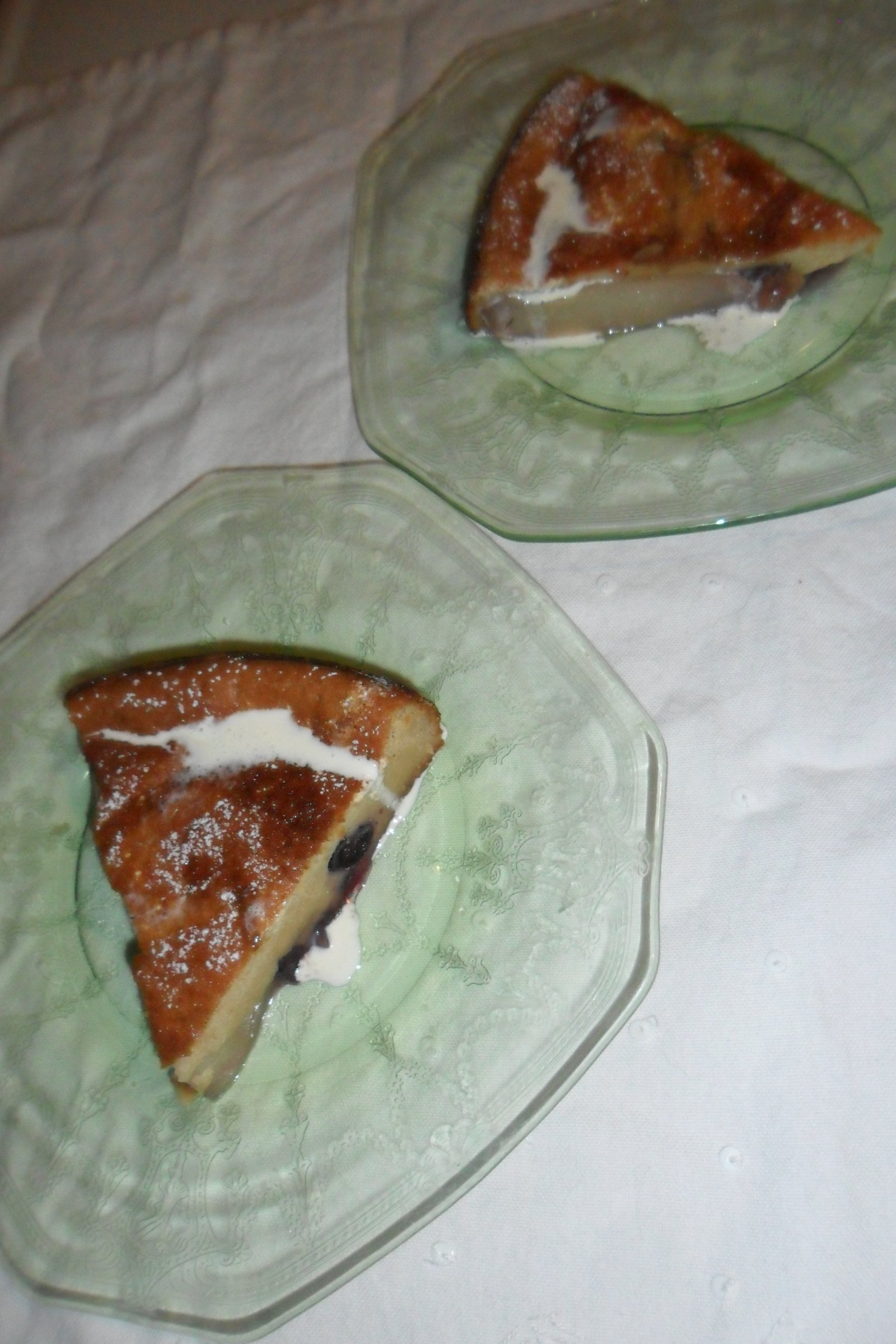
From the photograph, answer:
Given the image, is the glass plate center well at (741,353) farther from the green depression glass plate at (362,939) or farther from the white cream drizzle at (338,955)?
the white cream drizzle at (338,955)

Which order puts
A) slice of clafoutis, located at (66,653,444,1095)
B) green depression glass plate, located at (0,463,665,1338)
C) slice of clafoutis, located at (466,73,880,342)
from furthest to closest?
slice of clafoutis, located at (466,73,880,342)
slice of clafoutis, located at (66,653,444,1095)
green depression glass plate, located at (0,463,665,1338)

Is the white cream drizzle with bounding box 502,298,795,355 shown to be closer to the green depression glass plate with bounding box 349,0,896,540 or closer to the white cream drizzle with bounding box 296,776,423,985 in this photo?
the green depression glass plate with bounding box 349,0,896,540

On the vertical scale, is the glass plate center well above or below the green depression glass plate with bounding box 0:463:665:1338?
above

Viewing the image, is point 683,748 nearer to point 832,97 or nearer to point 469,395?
point 469,395

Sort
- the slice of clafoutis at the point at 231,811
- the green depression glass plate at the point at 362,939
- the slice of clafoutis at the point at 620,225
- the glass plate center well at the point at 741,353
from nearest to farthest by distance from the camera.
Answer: the green depression glass plate at the point at 362,939, the slice of clafoutis at the point at 231,811, the glass plate center well at the point at 741,353, the slice of clafoutis at the point at 620,225

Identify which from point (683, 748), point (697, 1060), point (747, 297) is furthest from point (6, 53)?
point (697, 1060)

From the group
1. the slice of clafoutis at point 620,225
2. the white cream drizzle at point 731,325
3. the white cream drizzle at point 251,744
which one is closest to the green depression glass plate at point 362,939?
the white cream drizzle at point 251,744

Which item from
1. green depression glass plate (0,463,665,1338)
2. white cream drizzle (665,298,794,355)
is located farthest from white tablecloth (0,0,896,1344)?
white cream drizzle (665,298,794,355)
